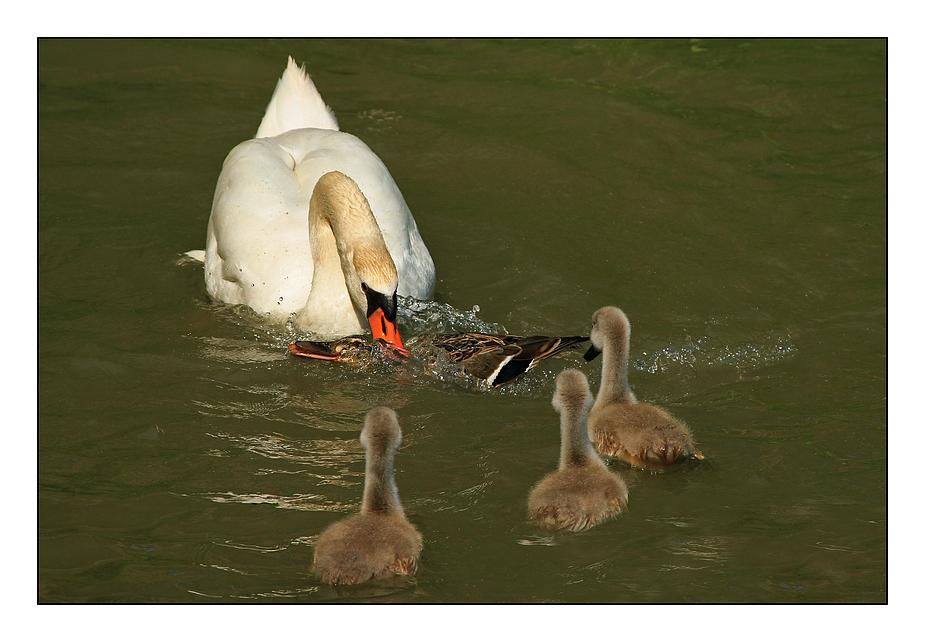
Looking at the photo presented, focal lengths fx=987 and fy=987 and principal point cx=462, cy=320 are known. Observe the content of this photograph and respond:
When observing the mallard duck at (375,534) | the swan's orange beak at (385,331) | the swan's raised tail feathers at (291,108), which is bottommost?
the mallard duck at (375,534)

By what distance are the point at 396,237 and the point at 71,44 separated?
248 inches

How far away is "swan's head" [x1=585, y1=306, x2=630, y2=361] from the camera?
582 centimetres

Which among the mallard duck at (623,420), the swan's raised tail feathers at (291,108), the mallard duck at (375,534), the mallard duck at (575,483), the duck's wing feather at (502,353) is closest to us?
the mallard duck at (375,534)

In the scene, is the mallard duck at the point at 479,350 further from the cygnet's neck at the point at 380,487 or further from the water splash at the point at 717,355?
the cygnet's neck at the point at 380,487

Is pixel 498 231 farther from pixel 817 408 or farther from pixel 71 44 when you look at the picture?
pixel 71 44

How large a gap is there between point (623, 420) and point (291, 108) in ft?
15.3

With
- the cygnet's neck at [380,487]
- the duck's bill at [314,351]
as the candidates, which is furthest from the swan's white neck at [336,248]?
the cygnet's neck at [380,487]

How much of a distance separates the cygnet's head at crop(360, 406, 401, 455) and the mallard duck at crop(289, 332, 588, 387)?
141 cm

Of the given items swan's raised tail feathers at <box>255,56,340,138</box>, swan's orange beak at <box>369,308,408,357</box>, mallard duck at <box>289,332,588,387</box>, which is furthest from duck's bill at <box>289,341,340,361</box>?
swan's raised tail feathers at <box>255,56,340,138</box>

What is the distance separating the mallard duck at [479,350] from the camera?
609 cm

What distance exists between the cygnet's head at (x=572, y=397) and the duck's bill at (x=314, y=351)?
73.8 inches

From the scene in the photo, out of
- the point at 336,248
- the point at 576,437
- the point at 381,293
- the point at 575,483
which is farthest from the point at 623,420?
the point at 336,248

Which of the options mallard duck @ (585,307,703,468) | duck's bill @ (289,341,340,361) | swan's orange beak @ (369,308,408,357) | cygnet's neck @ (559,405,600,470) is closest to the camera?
cygnet's neck @ (559,405,600,470)

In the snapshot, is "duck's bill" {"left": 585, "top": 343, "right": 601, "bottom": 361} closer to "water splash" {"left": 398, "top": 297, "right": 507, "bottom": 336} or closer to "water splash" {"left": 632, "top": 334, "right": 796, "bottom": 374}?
"water splash" {"left": 632, "top": 334, "right": 796, "bottom": 374}
